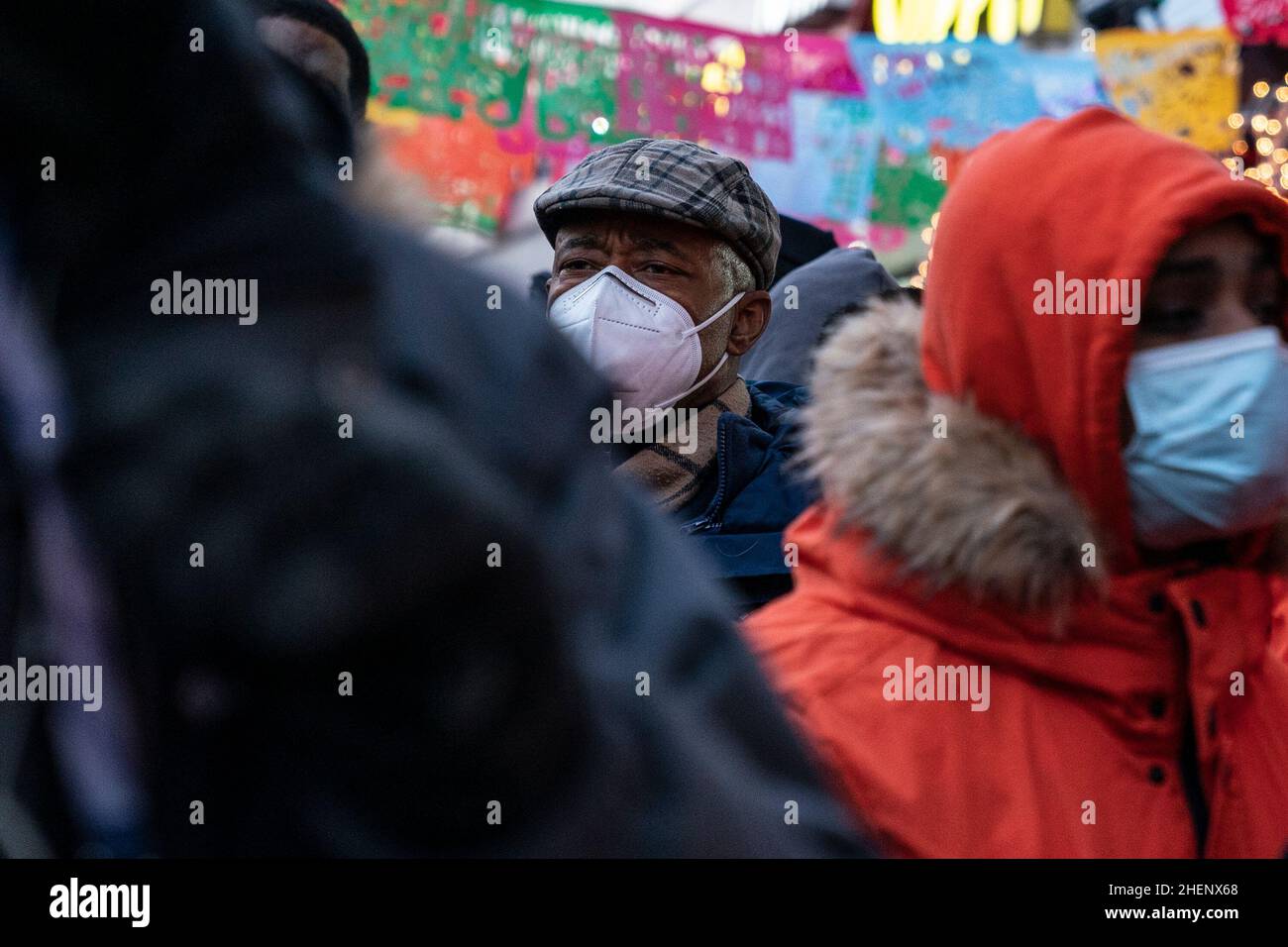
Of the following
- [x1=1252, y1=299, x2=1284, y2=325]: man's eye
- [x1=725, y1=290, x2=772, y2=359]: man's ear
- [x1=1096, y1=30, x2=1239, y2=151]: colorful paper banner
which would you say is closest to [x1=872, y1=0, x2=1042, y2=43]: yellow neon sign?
[x1=1096, y1=30, x2=1239, y2=151]: colorful paper banner

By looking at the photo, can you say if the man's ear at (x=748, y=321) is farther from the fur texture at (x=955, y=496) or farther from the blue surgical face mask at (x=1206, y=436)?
the blue surgical face mask at (x=1206, y=436)

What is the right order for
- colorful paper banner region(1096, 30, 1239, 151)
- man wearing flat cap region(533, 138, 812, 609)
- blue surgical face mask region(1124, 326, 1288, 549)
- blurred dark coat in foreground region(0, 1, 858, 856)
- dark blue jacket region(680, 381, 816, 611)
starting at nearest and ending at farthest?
1. blurred dark coat in foreground region(0, 1, 858, 856)
2. blue surgical face mask region(1124, 326, 1288, 549)
3. dark blue jacket region(680, 381, 816, 611)
4. man wearing flat cap region(533, 138, 812, 609)
5. colorful paper banner region(1096, 30, 1239, 151)

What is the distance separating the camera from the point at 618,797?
51 centimetres

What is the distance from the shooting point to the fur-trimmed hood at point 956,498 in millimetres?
1699

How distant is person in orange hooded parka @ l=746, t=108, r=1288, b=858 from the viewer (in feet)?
5.55

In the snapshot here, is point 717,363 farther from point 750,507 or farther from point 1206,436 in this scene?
point 1206,436

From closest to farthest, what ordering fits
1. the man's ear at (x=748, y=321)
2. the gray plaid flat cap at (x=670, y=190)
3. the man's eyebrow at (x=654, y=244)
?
the gray plaid flat cap at (x=670, y=190)
the man's eyebrow at (x=654, y=244)
the man's ear at (x=748, y=321)

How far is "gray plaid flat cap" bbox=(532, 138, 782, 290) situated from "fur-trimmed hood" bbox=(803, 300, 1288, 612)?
1.01 meters

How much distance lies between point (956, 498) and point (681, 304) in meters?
1.26

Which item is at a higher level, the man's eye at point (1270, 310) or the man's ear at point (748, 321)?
the man's ear at point (748, 321)

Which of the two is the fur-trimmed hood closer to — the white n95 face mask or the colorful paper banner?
the white n95 face mask

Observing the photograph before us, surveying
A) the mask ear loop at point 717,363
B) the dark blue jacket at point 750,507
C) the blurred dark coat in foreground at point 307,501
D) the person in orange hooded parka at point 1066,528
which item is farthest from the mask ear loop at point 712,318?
the blurred dark coat in foreground at point 307,501

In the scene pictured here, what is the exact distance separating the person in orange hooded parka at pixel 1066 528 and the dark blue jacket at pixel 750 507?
0.59 meters

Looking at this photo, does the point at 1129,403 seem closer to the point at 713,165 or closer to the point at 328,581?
the point at 713,165
